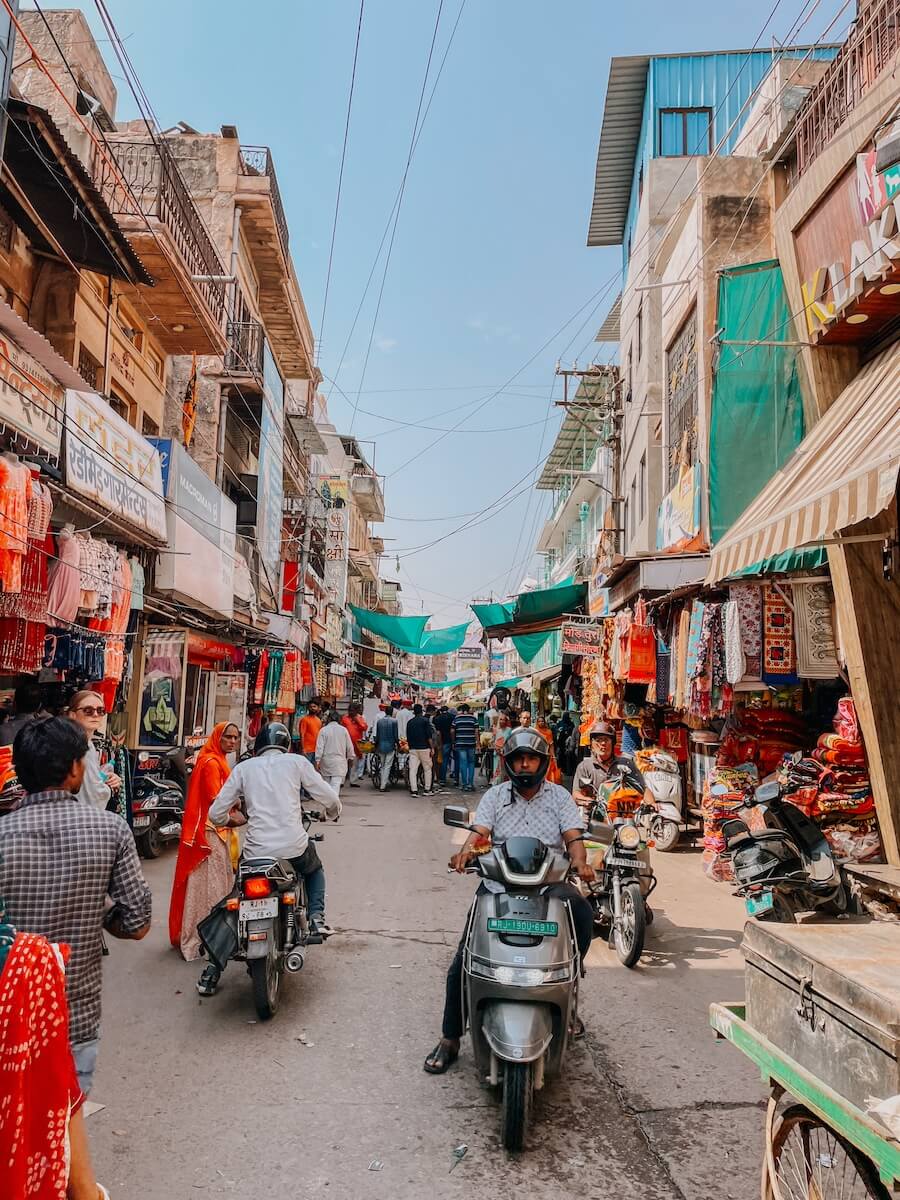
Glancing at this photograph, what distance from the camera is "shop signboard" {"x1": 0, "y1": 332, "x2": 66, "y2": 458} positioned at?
714 centimetres

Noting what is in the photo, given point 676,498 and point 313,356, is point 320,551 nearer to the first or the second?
point 313,356

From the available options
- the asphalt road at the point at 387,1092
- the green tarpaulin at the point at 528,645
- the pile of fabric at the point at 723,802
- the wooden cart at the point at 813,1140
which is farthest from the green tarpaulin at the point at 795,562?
the green tarpaulin at the point at 528,645

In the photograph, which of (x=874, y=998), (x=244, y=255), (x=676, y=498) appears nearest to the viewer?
(x=874, y=998)

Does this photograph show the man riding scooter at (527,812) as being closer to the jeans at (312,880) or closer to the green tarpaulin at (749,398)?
the jeans at (312,880)

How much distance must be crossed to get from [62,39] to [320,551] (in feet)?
67.7

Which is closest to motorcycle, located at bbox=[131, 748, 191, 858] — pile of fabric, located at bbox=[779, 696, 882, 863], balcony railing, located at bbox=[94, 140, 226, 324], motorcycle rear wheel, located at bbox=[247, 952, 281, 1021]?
motorcycle rear wheel, located at bbox=[247, 952, 281, 1021]

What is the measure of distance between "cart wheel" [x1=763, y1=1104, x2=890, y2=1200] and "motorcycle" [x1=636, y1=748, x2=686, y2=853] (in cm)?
859

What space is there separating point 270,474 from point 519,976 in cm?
1505

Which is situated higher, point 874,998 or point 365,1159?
point 874,998

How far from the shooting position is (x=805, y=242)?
25.7 ft

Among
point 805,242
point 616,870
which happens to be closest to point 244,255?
point 805,242

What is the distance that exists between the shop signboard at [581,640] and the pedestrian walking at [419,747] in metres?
4.04

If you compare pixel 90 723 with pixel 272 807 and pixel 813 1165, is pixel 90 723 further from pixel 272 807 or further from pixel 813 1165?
pixel 813 1165

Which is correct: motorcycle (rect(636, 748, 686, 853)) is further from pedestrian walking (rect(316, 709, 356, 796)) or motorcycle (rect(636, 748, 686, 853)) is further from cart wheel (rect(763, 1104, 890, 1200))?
cart wheel (rect(763, 1104, 890, 1200))
